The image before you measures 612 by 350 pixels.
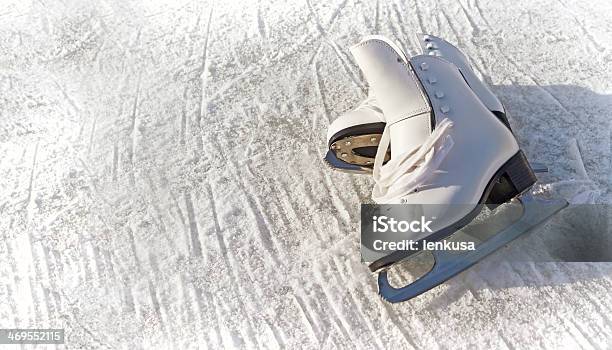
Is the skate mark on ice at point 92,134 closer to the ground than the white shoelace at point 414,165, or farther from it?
closer to the ground

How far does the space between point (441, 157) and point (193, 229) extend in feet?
2.37

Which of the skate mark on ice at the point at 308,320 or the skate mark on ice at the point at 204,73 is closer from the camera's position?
the skate mark on ice at the point at 308,320

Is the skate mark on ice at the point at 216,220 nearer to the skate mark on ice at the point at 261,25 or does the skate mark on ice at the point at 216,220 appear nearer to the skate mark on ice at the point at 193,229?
the skate mark on ice at the point at 193,229

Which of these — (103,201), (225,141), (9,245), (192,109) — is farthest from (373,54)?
(9,245)

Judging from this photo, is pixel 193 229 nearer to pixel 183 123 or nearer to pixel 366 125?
pixel 183 123

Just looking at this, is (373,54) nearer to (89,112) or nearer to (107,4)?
(89,112)

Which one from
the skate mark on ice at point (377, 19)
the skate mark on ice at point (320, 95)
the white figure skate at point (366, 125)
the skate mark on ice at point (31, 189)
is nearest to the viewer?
the white figure skate at point (366, 125)

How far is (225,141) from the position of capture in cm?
198

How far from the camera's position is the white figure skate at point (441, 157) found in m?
1.48

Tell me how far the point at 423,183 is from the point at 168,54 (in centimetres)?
119

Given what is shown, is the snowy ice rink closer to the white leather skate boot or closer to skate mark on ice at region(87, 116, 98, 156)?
skate mark on ice at region(87, 116, 98, 156)

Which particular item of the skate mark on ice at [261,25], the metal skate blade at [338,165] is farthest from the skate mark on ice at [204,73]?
the metal skate blade at [338,165]

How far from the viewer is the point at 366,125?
5.46ft

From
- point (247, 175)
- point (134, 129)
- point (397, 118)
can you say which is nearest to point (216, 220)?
point (247, 175)
